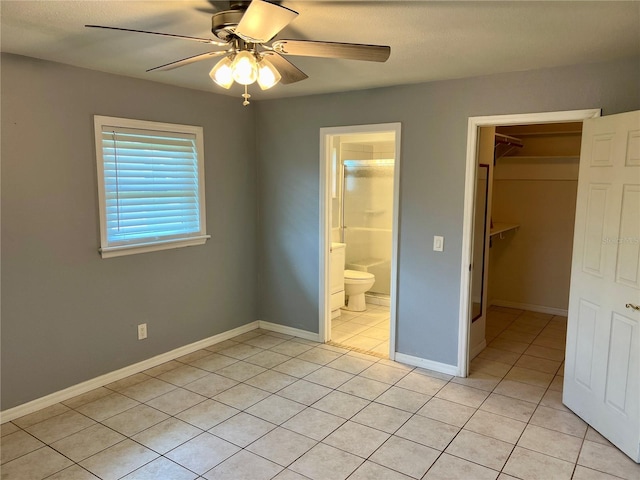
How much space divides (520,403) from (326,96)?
2.90m

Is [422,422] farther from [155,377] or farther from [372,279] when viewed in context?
[372,279]

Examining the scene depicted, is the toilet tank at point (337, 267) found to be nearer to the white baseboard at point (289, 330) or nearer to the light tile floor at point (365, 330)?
the light tile floor at point (365, 330)

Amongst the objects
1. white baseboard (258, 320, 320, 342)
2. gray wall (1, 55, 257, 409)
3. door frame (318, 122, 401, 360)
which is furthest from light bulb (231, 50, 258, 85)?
white baseboard (258, 320, 320, 342)

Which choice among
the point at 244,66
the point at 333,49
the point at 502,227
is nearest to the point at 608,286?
the point at 333,49

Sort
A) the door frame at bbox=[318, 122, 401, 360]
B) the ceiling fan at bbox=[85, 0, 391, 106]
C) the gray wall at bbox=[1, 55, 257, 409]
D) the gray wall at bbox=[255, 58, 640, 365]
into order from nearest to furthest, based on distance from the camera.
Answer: the ceiling fan at bbox=[85, 0, 391, 106] < the gray wall at bbox=[1, 55, 257, 409] < the gray wall at bbox=[255, 58, 640, 365] < the door frame at bbox=[318, 122, 401, 360]

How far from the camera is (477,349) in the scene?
409 cm

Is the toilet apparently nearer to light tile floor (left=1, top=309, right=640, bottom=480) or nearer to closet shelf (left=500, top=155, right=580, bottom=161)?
light tile floor (left=1, top=309, right=640, bottom=480)

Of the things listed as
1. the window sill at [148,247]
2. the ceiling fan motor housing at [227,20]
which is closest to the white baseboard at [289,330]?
the window sill at [148,247]

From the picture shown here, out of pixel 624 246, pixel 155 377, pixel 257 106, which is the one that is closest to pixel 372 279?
pixel 257 106

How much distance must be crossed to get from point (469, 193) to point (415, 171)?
0.47 m

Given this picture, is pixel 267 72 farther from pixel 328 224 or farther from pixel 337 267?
pixel 337 267

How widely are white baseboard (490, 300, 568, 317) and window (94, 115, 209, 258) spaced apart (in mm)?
3770

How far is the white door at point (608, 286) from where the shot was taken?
98.7 inches

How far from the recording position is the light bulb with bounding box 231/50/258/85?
1955 mm
